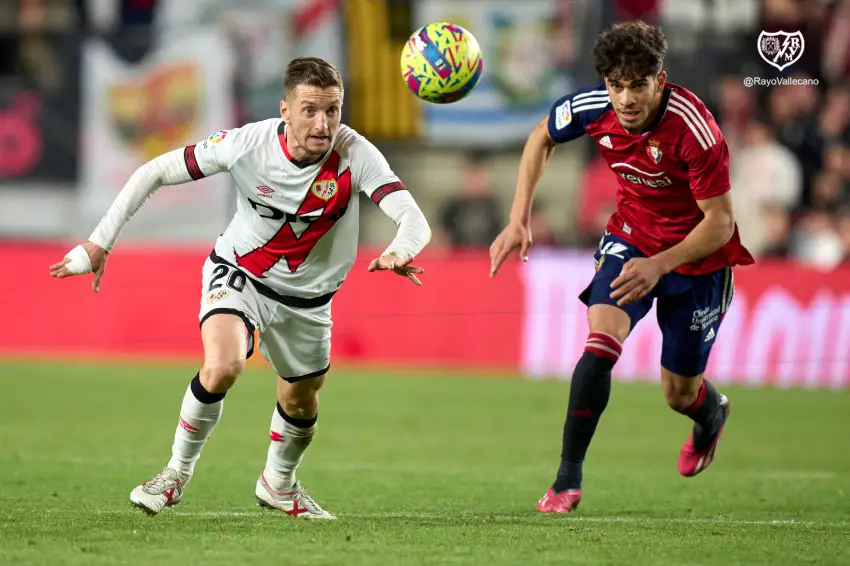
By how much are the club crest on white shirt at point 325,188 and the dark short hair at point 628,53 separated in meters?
1.44

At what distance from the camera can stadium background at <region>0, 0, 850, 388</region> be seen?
15.2 metres

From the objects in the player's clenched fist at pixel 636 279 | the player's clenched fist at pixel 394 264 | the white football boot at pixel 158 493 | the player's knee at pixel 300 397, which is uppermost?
the player's clenched fist at pixel 394 264

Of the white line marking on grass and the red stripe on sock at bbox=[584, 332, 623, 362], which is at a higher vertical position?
the red stripe on sock at bbox=[584, 332, 623, 362]

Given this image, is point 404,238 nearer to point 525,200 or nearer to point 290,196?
point 290,196

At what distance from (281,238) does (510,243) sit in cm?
123

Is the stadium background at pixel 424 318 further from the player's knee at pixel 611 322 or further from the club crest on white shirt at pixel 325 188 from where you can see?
the club crest on white shirt at pixel 325 188

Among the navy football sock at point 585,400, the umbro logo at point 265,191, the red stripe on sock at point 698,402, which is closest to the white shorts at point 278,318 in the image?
the umbro logo at point 265,191

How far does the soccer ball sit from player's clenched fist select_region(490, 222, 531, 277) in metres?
0.77

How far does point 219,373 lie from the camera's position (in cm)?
630

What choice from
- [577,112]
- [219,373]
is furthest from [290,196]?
[577,112]

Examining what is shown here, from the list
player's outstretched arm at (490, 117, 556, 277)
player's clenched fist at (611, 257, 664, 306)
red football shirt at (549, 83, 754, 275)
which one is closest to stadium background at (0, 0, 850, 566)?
player's clenched fist at (611, 257, 664, 306)

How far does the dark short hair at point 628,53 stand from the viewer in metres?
6.60

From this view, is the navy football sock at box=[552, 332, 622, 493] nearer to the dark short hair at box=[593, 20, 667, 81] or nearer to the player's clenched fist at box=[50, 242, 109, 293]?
the dark short hair at box=[593, 20, 667, 81]

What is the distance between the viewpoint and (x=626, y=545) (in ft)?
19.5
